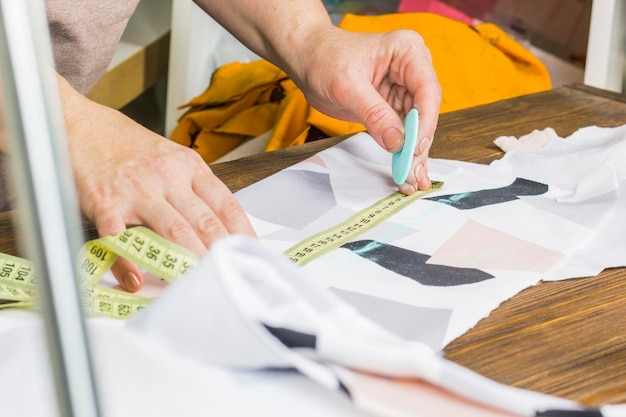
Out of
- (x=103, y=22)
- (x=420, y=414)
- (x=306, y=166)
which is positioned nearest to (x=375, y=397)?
(x=420, y=414)

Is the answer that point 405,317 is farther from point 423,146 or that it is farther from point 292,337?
point 423,146

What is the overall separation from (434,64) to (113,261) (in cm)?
91

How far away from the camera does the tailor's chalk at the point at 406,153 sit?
0.81 m

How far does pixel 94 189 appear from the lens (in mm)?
669

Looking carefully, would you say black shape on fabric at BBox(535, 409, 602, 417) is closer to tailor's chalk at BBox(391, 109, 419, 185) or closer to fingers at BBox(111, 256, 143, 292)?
fingers at BBox(111, 256, 143, 292)

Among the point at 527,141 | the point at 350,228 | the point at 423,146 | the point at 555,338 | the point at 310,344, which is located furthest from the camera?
the point at 527,141

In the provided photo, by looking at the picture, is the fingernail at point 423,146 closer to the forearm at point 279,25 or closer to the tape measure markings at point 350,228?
the tape measure markings at point 350,228

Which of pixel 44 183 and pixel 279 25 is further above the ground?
pixel 279 25

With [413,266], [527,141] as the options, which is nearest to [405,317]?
[413,266]

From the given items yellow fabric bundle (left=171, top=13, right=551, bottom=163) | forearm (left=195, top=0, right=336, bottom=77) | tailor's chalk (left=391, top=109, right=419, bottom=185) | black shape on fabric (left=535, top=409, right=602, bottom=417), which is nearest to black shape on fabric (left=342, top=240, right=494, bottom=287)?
tailor's chalk (left=391, top=109, right=419, bottom=185)

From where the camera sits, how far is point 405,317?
1.92 ft

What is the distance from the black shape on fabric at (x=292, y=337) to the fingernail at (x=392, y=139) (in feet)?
1.53

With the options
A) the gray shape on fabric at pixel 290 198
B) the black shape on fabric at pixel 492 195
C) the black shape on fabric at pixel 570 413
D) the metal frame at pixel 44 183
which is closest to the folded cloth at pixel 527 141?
the black shape on fabric at pixel 492 195

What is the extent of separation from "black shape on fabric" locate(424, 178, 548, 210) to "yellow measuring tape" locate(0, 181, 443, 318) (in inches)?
5.8
